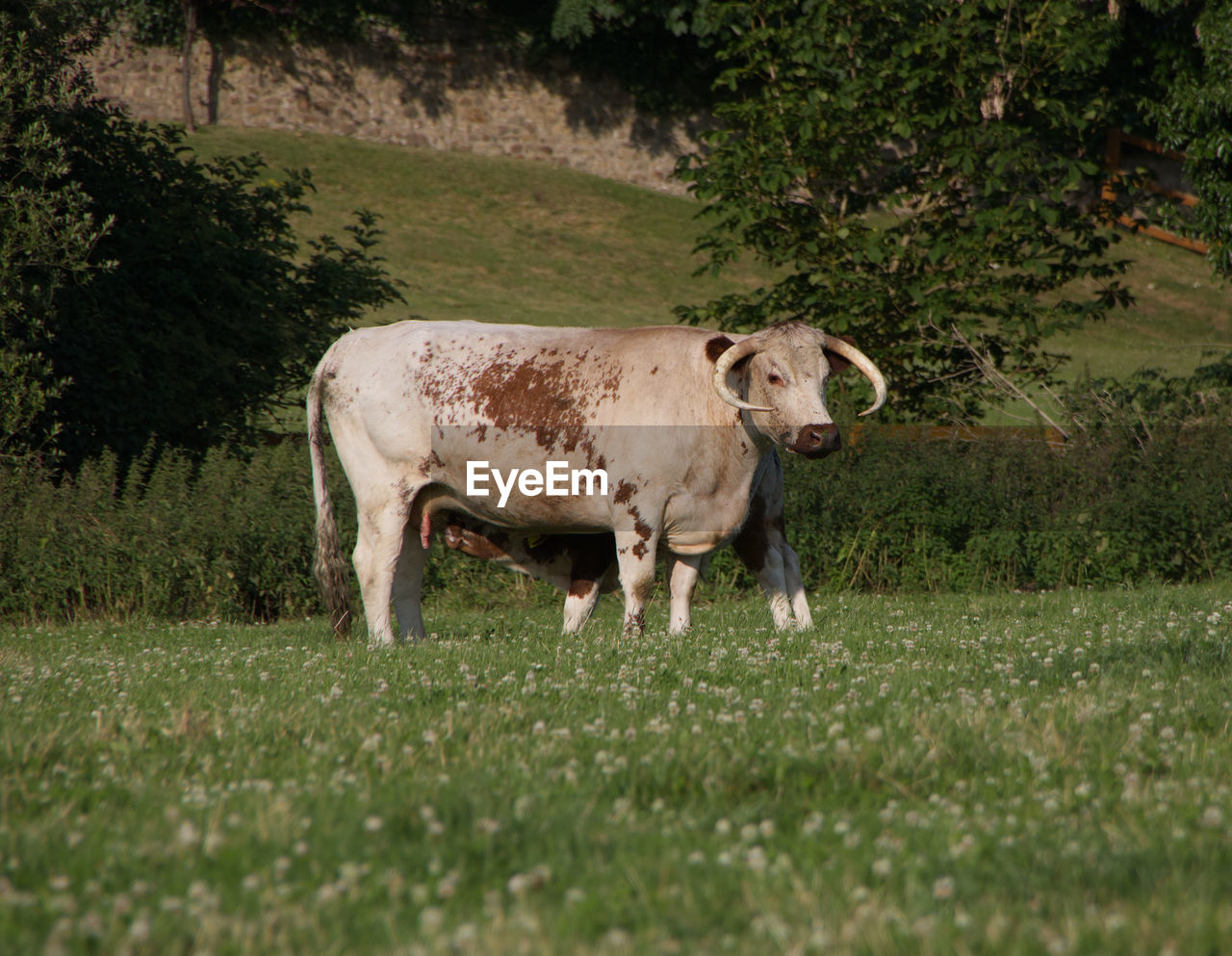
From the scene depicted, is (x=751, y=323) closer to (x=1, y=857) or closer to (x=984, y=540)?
(x=984, y=540)

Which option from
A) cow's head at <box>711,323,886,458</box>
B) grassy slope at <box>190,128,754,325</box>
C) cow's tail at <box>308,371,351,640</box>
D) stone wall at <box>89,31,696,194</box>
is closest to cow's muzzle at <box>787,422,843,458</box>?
cow's head at <box>711,323,886,458</box>

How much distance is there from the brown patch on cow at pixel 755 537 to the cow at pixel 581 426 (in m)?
0.38

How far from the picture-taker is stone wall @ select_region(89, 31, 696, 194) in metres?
52.5

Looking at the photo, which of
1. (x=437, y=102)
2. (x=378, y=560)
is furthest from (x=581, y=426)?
(x=437, y=102)

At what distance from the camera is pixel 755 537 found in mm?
9688

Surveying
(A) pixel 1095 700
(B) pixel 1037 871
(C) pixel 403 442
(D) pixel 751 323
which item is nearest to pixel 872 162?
(D) pixel 751 323

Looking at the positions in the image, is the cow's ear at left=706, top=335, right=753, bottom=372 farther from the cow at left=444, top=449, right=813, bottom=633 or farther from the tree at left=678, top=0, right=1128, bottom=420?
the tree at left=678, top=0, right=1128, bottom=420

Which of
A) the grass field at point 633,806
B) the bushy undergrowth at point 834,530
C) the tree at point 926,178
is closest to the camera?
the grass field at point 633,806

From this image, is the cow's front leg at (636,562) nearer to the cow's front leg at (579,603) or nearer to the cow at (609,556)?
the cow at (609,556)

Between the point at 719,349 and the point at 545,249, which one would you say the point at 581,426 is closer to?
the point at 719,349

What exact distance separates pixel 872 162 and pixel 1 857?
16.0 meters

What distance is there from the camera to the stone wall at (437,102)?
52.5m

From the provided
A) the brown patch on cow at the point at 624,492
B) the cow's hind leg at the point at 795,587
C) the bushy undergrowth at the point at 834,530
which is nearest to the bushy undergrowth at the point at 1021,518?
the bushy undergrowth at the point at 834,530

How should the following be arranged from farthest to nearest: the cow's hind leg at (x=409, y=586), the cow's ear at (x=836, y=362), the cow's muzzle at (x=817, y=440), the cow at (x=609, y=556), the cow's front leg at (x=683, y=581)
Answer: the cow's hind leg at (x=409, y=586) < the cow's ear at (x=836, y=362) < the cow at (x=609, y=556) < the cow's front leg at (x=683, y=581) < the cow's muzzle at (x=817, y=440)
